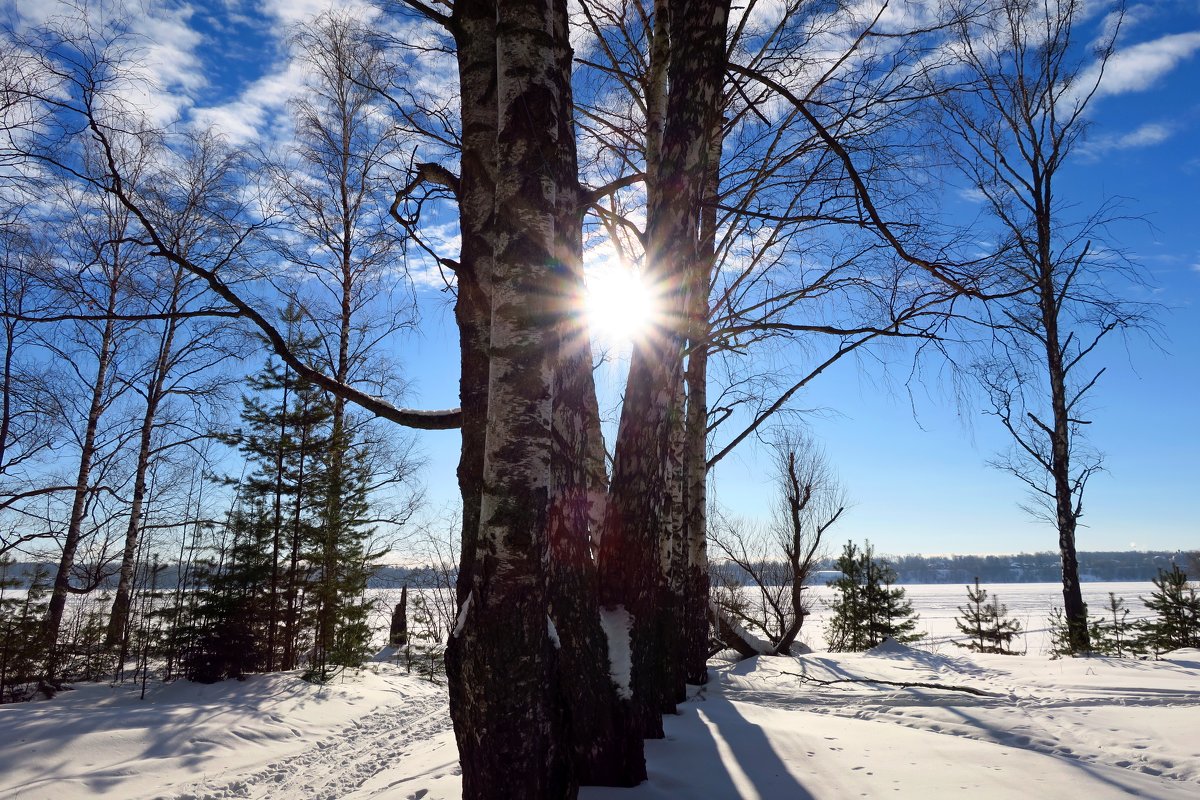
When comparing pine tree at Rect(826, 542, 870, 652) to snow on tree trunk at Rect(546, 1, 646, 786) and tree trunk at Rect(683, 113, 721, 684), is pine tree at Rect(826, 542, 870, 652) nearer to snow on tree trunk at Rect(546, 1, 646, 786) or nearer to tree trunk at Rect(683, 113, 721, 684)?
tree trunk at Rect(683, 113, 721, 684)

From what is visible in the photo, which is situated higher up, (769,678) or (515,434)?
(515,434)

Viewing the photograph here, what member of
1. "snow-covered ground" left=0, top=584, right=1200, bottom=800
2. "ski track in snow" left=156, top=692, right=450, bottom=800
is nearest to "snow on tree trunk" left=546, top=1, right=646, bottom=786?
"snow-covered ground" left=0, top=584, right=1200, bottom=800

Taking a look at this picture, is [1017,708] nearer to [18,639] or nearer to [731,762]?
[731,762]

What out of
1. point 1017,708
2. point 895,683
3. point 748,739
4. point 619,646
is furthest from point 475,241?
point 895,683

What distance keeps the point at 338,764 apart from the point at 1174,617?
45.6ft

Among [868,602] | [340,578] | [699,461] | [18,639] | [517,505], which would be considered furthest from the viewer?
[868,602]

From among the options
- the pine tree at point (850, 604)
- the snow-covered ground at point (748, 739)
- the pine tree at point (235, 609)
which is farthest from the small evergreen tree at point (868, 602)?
the pine tree at point (235, 609)

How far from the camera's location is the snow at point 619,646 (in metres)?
3.31

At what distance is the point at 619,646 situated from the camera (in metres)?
3.50

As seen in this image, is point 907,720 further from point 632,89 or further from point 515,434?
point 632,89

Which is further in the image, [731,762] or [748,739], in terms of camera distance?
[748,739]

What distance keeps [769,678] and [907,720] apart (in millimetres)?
3180

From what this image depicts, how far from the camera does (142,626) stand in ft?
28.4

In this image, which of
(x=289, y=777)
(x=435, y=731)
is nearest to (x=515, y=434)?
(x=289, y=777)
